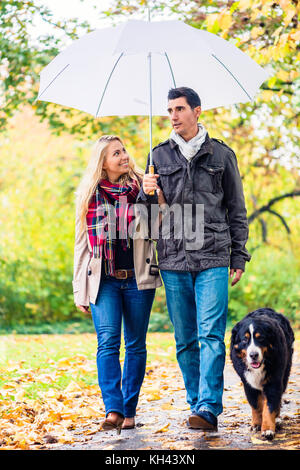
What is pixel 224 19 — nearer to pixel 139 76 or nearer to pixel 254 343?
pixel 139 76

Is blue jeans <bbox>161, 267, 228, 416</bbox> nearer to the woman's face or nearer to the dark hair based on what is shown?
the woman's face

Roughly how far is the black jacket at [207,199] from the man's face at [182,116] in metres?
0.12

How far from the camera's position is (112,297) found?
4.27m

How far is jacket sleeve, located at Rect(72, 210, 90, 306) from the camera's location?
4.30 m

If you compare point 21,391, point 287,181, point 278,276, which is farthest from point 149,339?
point 287,181

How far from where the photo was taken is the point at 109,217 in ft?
14.3

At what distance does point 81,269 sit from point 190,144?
1.14m

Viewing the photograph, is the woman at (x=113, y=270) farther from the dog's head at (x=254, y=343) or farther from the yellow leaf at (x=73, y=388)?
the yellow leaf at (x=73, y=388)

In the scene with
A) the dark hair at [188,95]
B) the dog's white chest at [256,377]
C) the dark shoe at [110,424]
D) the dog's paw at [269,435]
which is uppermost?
the dark hair at [188,95]

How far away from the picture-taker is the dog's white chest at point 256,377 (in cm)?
413

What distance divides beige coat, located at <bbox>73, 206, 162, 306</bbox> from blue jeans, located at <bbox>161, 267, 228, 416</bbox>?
14 cm

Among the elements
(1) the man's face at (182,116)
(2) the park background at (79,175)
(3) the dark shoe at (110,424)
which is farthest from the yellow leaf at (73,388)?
(2) the park background at (79,175)

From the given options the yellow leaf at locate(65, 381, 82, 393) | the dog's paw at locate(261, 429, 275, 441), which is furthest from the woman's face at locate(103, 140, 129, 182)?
the yellow leaf at locate(65, 381, 82, 393)

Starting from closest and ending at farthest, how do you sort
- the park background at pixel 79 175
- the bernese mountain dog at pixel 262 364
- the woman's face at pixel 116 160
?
the bernese mountain dog at pixel 262 364
the woman's face at pixel 116 160
the park background at pixel 79 175
